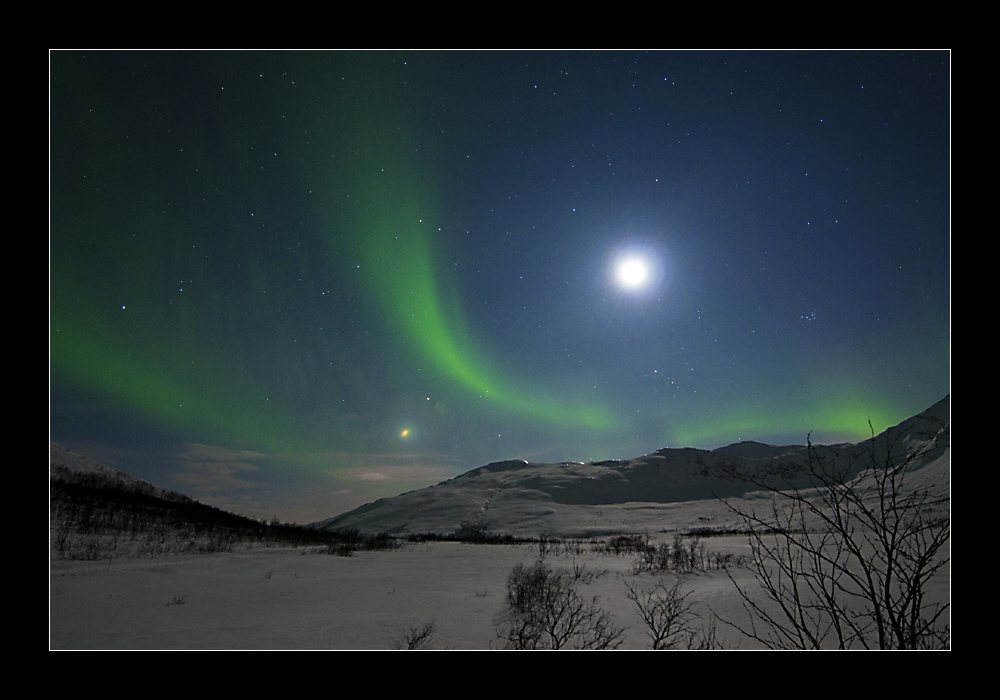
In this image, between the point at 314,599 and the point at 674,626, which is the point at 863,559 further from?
the point at 314,599

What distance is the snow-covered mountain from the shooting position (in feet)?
194

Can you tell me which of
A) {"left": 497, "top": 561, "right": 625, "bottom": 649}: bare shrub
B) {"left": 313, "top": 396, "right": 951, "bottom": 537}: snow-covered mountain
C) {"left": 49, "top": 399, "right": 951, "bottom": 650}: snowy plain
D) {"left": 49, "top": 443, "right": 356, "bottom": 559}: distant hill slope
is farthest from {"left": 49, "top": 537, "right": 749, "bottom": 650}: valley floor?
{"left": 313, "top": 396, "right": 951, "bottom": 537}: snow-covered mountain

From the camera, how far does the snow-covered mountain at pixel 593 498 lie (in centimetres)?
5916

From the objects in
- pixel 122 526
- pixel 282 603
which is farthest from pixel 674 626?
pixel 122 526

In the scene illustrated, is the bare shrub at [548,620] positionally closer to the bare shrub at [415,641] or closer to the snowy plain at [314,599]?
the snowy plain at [314,599]

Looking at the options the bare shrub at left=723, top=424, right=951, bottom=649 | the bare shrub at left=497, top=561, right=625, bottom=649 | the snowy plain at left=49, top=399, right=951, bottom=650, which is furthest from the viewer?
the bare shrub at left=497, top=561, right=625, bottom=649

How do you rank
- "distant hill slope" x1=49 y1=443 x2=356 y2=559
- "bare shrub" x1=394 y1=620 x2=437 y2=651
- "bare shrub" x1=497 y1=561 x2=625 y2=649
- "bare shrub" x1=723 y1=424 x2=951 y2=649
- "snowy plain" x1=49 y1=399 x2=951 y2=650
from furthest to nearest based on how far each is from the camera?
"distant hill slope" x1=49 y1=443 x2=356 y2=559, "bare shrub" x1=497 y1=561 x2=625 y2=649, "snowy plain" x1=49 y1=399 x2=951 y2=650, "bare shrub" x1=394 y1=620 x2=437 y2=651, "bare shrub" x1=723 y1=424 x2=951 y2=649

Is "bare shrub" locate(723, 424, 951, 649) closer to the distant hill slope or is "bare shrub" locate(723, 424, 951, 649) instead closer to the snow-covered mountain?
the distant hill slope

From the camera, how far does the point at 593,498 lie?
11375 cm

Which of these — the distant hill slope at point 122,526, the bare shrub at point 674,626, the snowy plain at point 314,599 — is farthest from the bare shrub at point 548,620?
the distant hill slope at point 122,526
